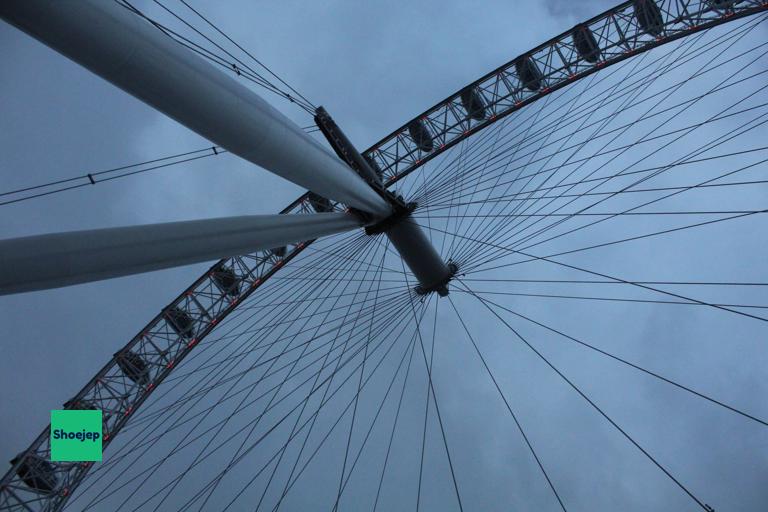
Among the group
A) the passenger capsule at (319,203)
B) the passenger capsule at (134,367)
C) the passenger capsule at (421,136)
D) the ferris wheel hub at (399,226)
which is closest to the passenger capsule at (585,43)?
the passenger capsule at (421,136)

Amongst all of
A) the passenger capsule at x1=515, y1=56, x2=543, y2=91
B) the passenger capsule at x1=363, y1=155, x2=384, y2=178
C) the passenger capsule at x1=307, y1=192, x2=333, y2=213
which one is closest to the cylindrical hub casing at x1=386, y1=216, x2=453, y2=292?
the passenger capsule at x1=363, y1=155, x2=384, y2=178

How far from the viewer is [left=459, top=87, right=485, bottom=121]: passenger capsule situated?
73.9ft

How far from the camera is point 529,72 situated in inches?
860

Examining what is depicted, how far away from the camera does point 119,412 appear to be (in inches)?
953

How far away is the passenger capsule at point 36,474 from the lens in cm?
2334

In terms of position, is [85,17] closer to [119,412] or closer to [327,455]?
[119,412]

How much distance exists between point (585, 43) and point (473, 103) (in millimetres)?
4438

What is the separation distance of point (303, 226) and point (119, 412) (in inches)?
718

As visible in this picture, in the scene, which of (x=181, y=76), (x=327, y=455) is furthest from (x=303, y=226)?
(x=327, y=455)

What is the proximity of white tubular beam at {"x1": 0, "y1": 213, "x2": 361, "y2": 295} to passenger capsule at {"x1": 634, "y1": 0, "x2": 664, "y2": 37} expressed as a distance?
16.3 m

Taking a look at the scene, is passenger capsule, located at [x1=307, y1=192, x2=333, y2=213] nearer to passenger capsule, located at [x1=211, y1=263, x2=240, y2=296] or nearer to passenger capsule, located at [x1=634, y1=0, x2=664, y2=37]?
passenger capsule, located at [x1=211, y1=263, x2=240, y2=296]

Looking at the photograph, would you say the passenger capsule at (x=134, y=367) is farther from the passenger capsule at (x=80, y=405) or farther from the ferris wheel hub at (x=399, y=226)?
the ferris wheel hub at (x=399, y=226)

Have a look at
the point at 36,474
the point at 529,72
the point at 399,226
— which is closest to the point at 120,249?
the point at 399,226

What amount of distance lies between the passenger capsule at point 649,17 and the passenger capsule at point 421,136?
8.24m
